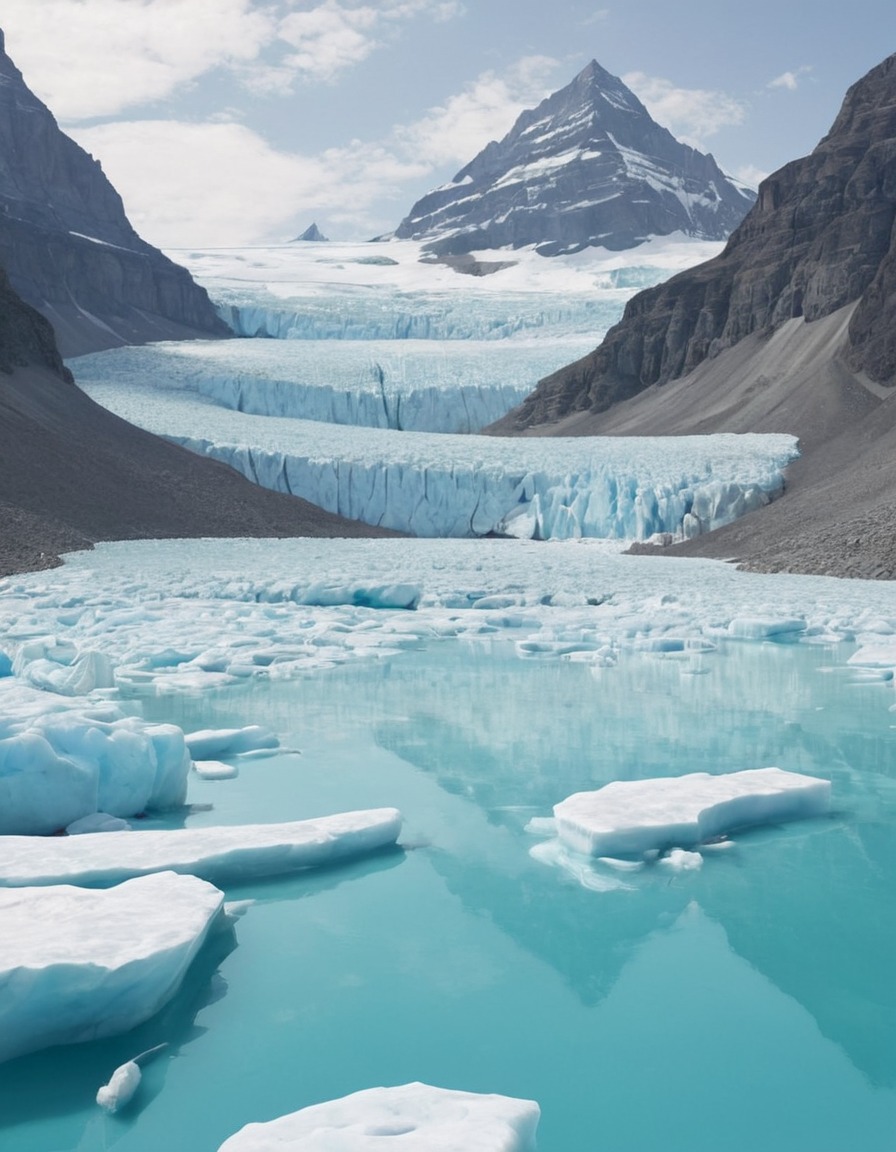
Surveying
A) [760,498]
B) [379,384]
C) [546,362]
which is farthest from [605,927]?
[546,362]

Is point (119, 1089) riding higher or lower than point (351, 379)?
lower

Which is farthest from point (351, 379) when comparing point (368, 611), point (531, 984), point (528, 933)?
point (531, 984)

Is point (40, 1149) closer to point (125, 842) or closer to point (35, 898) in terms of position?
Answer: point (35, 898)

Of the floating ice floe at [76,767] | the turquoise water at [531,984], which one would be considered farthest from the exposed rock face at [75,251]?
the turquoise water at [531,984]

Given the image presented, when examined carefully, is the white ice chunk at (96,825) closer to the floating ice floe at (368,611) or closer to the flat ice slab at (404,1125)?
the floating ice floe at (368,611)

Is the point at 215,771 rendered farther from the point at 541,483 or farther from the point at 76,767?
the point at 541,483

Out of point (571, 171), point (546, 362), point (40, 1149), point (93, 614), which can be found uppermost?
point (571, 171)
